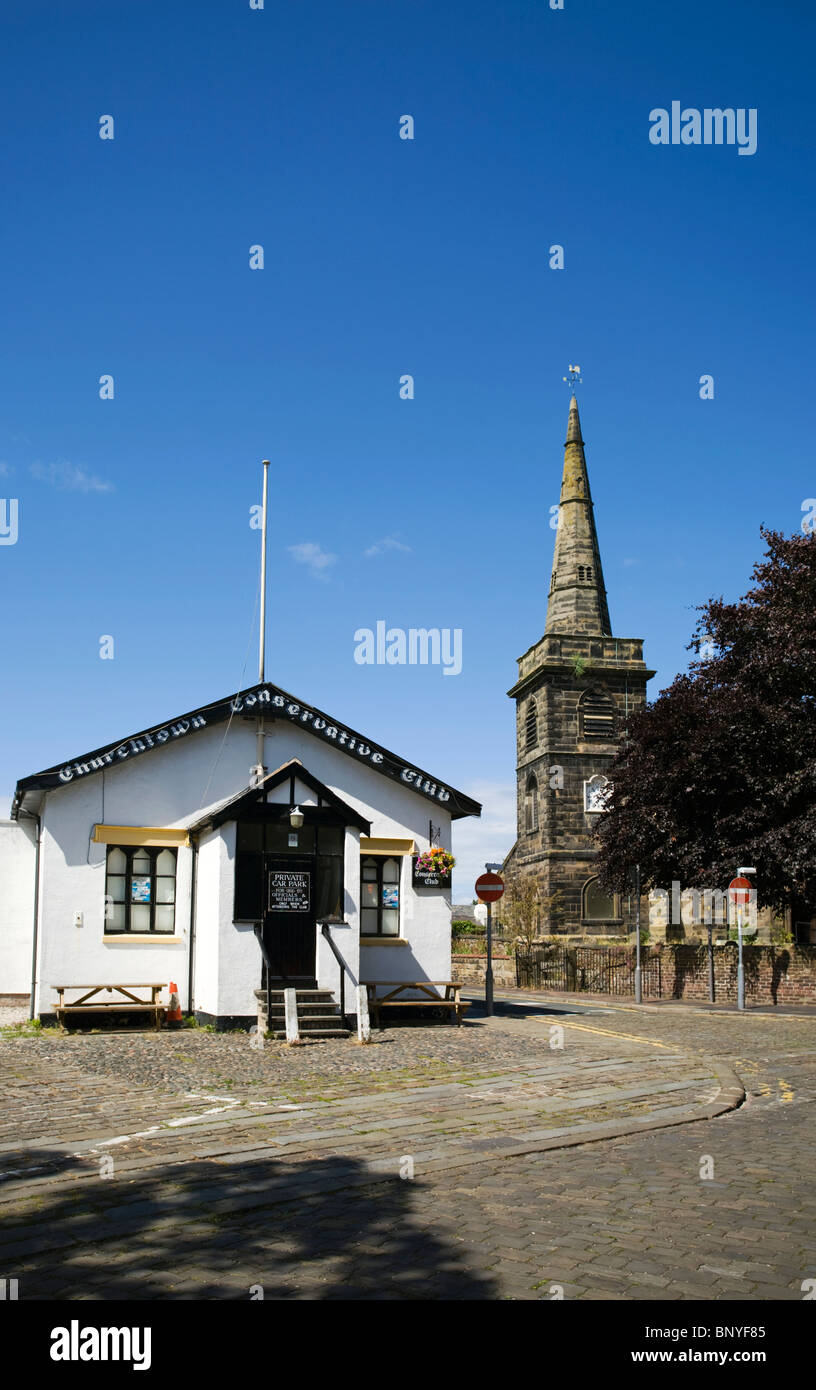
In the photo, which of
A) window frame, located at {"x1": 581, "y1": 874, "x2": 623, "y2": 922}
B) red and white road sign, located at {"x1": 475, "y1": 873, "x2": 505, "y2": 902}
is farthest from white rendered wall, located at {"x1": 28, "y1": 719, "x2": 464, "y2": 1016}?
window frame, located at {"x1": 581, "y1": 874, "x2": 623, "y2": 922}

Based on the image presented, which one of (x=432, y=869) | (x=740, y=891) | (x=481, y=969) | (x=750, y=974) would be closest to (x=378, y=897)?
(x=432, y=869)

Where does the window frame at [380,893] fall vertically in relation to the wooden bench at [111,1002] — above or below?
above

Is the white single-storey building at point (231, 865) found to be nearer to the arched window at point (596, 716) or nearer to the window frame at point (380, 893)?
the window frame at point (380, 893)

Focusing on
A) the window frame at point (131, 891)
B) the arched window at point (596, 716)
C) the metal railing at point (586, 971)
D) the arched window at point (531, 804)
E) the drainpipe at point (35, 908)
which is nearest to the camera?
the window frame at point (131, 891)

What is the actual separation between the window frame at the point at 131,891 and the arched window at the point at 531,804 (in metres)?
44.2

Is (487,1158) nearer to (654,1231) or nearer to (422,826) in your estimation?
(654,1231)

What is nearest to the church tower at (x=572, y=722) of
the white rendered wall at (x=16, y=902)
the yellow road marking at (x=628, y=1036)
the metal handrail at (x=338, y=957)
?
the yellow road marking at (x=628, y=1036)

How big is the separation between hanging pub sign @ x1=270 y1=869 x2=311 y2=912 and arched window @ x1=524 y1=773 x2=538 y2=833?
44743mm

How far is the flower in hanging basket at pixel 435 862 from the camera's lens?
20.9 m

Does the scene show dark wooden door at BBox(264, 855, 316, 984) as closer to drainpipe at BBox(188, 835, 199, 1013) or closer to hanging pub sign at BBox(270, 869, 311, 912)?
hanging pub sign at BBox(270, 869, 311, 912)

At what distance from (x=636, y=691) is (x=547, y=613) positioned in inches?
290

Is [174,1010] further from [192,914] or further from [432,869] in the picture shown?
[432,869]

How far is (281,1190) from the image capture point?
7785 mm
